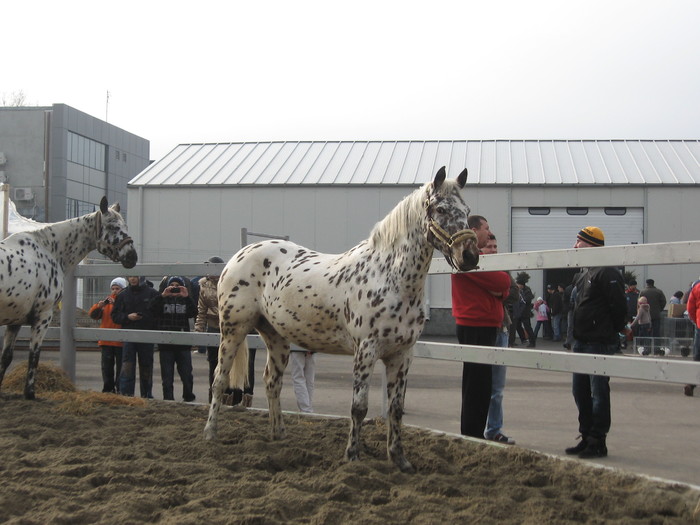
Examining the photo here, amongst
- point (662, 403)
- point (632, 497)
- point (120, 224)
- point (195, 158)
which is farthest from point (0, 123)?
point (632, 497)

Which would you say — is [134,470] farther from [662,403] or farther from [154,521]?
[662,403]

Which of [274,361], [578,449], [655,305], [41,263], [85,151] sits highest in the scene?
[85,151]

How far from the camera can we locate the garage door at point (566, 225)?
23.9 meters

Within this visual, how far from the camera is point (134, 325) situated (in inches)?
339

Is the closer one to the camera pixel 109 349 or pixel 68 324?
pixel 68 324

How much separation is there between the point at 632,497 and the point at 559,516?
0.55 m

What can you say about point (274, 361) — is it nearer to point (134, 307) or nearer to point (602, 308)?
point (602, 308)

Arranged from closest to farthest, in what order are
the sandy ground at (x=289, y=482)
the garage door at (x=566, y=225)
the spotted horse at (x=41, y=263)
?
the sandy ground at (x=289, y=482) → the spotted horse at (x=41, y=263) → the garage door at (x=566, y=225)

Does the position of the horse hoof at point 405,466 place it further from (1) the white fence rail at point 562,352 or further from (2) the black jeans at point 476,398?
(2) the black jeans at point 476,398

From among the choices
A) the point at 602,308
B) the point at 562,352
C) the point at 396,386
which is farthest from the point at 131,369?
the point at 562,352

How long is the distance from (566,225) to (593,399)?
19662 millimetres

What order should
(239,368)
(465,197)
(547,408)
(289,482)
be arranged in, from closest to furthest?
1. (289,482)
2. (239,368)
3. (547,408)
4. (465,197)

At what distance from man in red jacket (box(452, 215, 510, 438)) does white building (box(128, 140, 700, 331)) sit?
17.4 meters

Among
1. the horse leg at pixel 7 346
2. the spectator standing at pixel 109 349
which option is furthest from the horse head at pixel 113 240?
the spectator standing at pixel 109 349
